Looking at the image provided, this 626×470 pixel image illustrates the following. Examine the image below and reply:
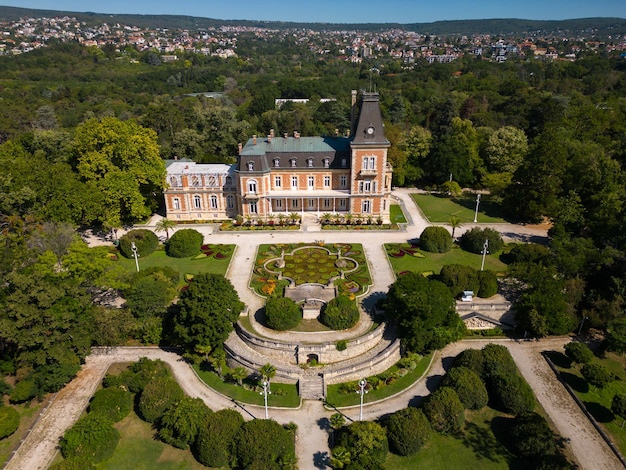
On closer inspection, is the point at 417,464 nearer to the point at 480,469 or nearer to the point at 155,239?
the point at 480,469

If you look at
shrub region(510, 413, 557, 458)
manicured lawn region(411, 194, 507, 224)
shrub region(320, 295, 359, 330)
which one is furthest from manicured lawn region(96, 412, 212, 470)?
manicured lawn region(411, 194, 507, 224)

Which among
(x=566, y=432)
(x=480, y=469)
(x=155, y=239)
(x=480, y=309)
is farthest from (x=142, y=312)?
(x=566, y=432)

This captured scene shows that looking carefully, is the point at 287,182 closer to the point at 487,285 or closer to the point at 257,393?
the point at 487,285

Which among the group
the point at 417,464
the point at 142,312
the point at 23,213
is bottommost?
the point at 417,464


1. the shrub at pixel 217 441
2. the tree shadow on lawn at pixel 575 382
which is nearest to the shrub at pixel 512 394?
the tree shadow on lawn at pixel 575 382

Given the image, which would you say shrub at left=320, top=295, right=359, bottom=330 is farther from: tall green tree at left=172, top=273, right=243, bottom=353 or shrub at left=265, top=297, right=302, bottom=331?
tall green tree at left=172, top=273, right=243, bottom=353

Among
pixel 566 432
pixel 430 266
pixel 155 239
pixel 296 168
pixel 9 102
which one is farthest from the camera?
pixel 9 102
